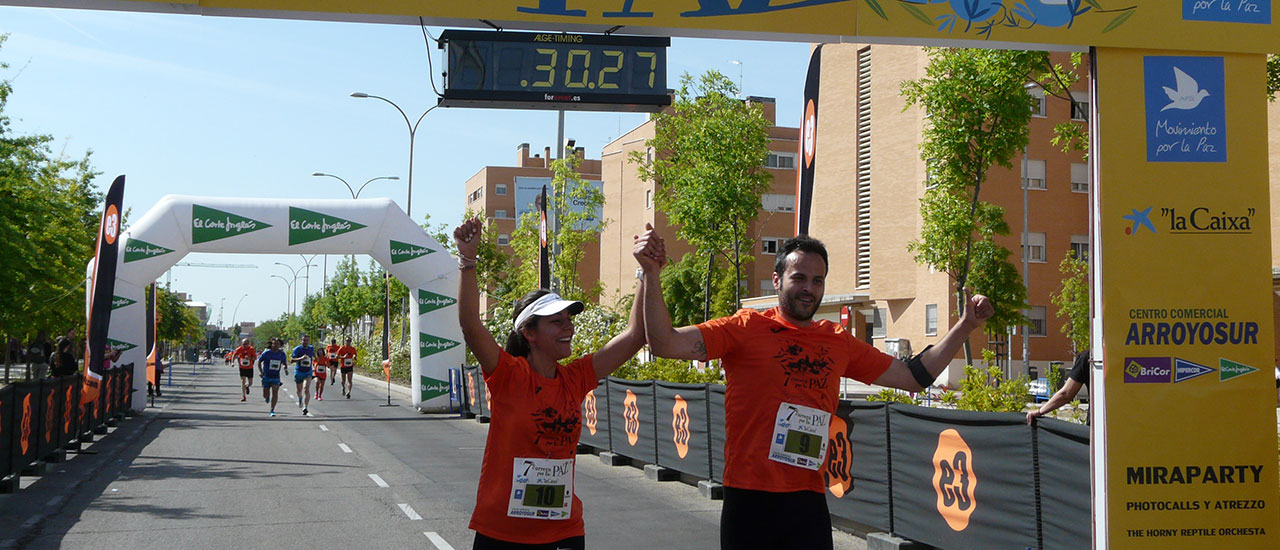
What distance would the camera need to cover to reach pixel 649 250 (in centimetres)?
473

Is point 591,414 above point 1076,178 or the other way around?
the other way around

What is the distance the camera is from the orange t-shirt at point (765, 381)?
16.2 ft

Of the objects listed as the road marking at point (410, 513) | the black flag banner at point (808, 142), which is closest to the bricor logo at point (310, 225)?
the road marking at point (410, 513)

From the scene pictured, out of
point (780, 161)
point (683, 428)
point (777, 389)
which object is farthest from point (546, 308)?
point (780, 161)

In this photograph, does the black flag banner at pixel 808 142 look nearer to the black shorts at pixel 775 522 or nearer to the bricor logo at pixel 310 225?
the black shorts at pixel 775 522

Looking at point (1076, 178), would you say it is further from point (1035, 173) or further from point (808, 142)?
point (808, 142)

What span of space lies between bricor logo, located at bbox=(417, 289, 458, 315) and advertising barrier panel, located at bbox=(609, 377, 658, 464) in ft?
39.0

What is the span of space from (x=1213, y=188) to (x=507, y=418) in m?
4.37

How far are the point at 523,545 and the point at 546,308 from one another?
925mm

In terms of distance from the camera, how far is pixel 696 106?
42.8 metres

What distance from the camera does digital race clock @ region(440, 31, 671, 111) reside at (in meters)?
7.81

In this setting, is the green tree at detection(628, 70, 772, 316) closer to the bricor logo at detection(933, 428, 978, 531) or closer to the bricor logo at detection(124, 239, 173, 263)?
the bricor logo at detection(124, 239, 173, 263)

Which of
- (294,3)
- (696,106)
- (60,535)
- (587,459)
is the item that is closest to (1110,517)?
(294,3)

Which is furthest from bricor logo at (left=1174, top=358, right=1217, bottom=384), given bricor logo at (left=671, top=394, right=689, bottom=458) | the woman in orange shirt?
bricor logo at (left=671, top=394, right=689, bottom=458)
